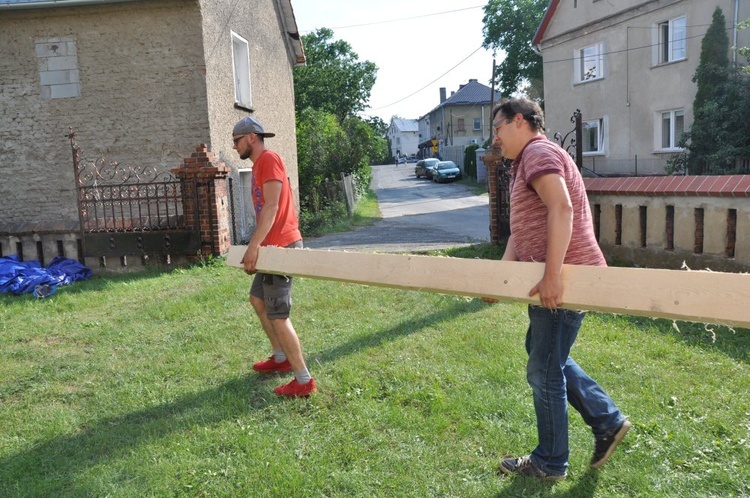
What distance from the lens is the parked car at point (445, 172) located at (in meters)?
43.4

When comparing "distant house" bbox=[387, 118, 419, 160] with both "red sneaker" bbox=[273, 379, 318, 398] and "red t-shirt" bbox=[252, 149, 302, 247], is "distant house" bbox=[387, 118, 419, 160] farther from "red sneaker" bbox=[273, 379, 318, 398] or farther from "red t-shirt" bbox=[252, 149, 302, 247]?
"red sneaker" bbox=[273, 379, 318, 398]

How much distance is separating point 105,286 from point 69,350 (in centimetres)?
287

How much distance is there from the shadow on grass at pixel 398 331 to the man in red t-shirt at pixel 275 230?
80 centimetres

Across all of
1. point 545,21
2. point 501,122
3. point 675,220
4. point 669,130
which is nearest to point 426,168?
point 545,21

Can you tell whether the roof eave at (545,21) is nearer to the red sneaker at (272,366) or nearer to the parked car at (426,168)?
the parked car at (426,168)

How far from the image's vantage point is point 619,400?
4059 mm

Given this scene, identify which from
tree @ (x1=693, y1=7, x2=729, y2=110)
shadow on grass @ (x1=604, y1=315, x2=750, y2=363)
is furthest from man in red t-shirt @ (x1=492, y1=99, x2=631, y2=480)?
tree @ (x1=693, y1=7, x2=729, y2=110)

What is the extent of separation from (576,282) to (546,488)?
1.13 m

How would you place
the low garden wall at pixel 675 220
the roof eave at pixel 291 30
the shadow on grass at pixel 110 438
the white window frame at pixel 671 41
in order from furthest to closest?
1. the white window frame at pixel 671 41
2. the roof eave at pixel 291 30
3. the low garden wall at pixel 675 220
4. the shadow on grass at pixel 110 438

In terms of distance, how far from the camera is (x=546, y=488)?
3.10m

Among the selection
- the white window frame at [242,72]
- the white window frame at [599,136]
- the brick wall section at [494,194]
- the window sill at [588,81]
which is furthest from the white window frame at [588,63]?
Result: the brick wall section at [494,194]

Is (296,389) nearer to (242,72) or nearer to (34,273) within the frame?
(34,273)

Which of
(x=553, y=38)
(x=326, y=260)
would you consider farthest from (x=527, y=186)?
(x=553, y=38)

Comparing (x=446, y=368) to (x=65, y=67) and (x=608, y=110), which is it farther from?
(x=608, y=110)
